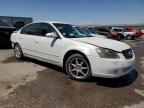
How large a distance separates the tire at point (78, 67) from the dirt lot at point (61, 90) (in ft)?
0.55

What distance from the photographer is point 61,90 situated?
185 inches

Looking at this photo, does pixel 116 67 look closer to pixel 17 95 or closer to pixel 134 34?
pixel 17 95

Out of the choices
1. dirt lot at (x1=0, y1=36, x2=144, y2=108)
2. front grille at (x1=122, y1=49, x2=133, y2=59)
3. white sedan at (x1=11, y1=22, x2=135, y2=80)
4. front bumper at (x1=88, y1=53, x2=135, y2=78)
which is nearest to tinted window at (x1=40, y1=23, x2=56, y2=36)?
white sedan at (x1=11, y1=22, x2=135, y2=80)

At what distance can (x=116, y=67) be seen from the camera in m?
4.84

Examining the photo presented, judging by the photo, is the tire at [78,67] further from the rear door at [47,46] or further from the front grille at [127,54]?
the front grille at [127,54]

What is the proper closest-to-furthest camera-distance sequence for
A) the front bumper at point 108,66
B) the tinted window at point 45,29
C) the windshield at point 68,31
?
1. the front bumper at point 108,66
2. the windshield at point 68,31
3. the tinted window at point 45,29

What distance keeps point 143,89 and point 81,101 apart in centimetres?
168

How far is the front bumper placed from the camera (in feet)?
15.8

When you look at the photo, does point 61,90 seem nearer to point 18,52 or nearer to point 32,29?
point 32,29

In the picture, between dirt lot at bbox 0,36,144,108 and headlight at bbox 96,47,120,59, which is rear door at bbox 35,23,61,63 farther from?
headlight at bbox 96,47,120,59

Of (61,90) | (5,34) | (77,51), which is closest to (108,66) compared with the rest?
(77,51)

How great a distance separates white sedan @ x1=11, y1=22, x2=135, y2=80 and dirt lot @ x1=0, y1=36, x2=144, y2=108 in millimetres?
341

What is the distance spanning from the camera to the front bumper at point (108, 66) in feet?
15.8

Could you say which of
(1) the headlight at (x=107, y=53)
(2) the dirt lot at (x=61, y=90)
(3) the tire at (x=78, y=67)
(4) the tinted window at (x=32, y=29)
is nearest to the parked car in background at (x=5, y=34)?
(4) the tinted window at (x=32, y=29)
